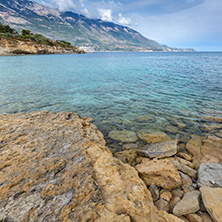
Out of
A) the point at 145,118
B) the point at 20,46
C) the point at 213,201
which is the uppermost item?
the point at 20,46

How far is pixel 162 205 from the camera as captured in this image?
3605 millimetres

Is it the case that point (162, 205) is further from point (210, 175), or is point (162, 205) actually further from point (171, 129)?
point (171, 129)

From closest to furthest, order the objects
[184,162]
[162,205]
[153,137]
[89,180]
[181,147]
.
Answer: [89,180] < [162,205] < [184,162] < [181,147] < [153,137]

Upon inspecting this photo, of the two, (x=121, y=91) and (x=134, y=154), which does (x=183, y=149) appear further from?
(x=121, y=91)

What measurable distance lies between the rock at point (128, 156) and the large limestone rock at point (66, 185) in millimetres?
1794

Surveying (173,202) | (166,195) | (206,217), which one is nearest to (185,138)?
(166,195)

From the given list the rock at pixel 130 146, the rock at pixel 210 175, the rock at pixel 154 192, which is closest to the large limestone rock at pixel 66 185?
the rock at pixel 154 192

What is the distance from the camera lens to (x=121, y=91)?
1517 centimetres

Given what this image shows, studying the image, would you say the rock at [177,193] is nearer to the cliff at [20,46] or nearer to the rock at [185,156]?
the rock at [185,156]

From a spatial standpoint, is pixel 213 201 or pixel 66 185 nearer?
pixel 66 185

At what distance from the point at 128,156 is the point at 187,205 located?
2562mm

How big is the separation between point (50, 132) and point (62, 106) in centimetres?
646

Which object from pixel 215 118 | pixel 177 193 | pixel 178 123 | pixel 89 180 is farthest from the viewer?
pixel 215 118

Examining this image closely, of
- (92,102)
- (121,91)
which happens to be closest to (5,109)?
(92,102)
